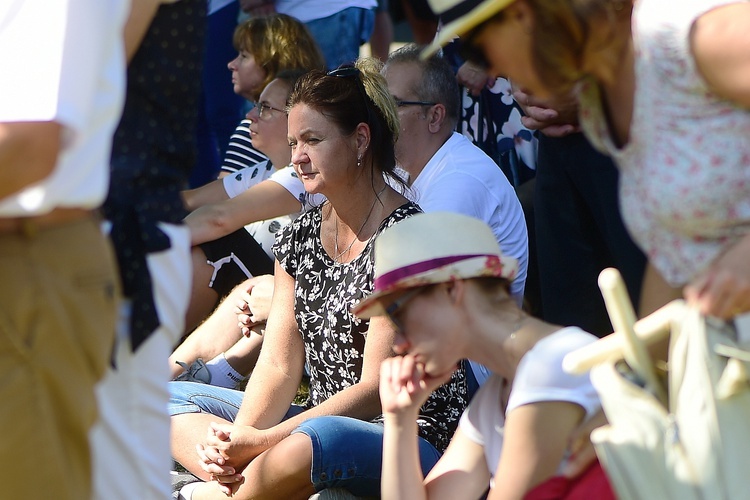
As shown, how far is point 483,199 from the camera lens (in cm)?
373

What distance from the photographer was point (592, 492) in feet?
6.16

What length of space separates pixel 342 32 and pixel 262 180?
1.04 meters

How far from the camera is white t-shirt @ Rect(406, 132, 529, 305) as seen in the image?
368cm

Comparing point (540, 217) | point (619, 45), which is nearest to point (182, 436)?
point (540, 217)

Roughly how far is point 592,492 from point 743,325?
0.38 m

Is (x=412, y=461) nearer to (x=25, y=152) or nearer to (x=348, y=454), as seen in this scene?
(x=348, y=454)

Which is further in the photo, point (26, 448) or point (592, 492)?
point (592, 492)

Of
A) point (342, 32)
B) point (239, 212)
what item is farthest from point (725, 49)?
point (342, 32)

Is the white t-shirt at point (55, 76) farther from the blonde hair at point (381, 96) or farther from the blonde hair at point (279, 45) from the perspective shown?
the blonde hair at point (279, 45)

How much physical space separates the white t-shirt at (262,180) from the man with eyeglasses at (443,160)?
0.45 metres

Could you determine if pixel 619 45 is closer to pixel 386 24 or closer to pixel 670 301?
pixel 670 301

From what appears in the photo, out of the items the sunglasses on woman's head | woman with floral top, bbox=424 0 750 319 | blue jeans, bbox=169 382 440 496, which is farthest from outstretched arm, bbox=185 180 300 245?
woman with floral top, bbox=424 0 750 319

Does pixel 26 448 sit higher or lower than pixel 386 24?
lower

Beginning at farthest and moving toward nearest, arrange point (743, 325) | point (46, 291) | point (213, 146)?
point (213, 146)
point (743, 325)
point (46, 291)
